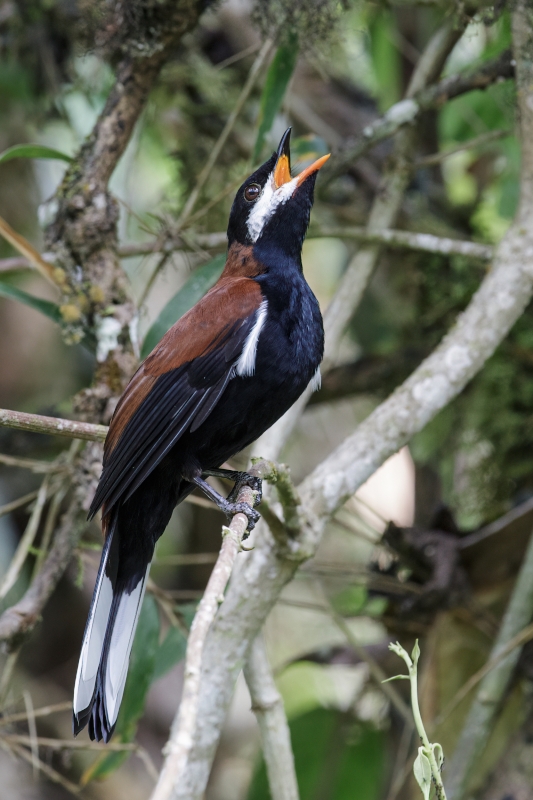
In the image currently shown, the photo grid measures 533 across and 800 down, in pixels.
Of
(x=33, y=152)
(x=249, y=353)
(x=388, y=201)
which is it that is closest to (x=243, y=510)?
(x=249, y=353)

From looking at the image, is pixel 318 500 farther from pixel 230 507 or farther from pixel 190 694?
pixel 190 694

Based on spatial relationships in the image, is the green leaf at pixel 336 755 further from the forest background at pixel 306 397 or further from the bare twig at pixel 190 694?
the bare twig at pixel 190 694

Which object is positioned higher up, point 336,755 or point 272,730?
point 336,755

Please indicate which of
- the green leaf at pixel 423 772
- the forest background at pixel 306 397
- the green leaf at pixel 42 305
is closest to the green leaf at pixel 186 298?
the forest background at pixel 306 397

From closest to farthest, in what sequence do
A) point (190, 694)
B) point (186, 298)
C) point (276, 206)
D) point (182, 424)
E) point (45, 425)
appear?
point (190, 694)
point (45, 425)
point (182, 424)
point (276, 206)
point (186, 298)

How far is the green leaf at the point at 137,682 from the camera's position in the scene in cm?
252

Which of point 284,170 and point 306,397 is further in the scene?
point 306,397

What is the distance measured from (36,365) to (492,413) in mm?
2484

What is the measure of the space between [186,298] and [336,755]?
73.8 inches

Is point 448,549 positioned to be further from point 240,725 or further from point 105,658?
point 240,725

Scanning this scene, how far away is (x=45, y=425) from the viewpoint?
1.69 metres

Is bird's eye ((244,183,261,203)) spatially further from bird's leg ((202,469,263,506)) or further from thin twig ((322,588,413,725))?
thin twig ((322,588,413,725))

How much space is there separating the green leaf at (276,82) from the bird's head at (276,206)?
0.75 ft

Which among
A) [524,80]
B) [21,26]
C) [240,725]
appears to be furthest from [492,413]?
[21,26]
